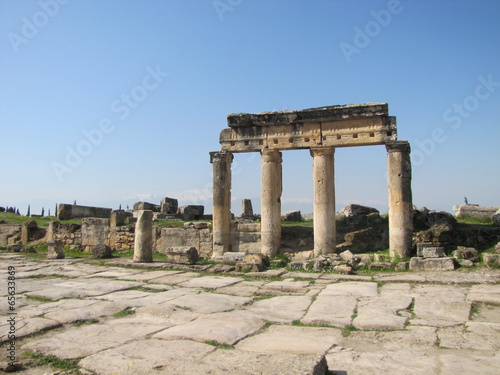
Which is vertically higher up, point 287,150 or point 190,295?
point 287,150

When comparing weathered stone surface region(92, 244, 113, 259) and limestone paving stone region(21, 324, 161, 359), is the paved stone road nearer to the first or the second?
limestone paving stone region(21, 324, 161, 359)

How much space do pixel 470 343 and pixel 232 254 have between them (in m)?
8.86

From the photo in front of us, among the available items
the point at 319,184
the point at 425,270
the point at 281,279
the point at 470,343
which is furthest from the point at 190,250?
the point at 470,343

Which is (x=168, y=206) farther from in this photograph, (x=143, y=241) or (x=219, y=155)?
(x=143, y=241)

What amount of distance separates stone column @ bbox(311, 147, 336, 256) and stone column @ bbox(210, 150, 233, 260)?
10.6 feet

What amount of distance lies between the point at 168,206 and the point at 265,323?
15.7m

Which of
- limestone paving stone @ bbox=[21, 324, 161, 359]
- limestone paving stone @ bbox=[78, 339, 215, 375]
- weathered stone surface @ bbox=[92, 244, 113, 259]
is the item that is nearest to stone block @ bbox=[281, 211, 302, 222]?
weathered stone surface @ bbox=[92, 244, 113, 259]

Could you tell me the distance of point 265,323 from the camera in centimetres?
639

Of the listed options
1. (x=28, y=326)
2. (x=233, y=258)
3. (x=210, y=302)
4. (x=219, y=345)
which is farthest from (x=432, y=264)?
(x=28, y=326)

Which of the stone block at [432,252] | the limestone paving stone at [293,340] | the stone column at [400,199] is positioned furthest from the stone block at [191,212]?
the limestone paving stone at [293,340]

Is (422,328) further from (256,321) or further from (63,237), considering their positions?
(63,237)

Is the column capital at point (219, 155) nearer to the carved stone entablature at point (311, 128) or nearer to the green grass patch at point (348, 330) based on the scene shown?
the carved stone entablature at point (311, 128)

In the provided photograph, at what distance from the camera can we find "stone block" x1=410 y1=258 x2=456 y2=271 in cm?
1126

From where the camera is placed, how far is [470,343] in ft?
17.4
